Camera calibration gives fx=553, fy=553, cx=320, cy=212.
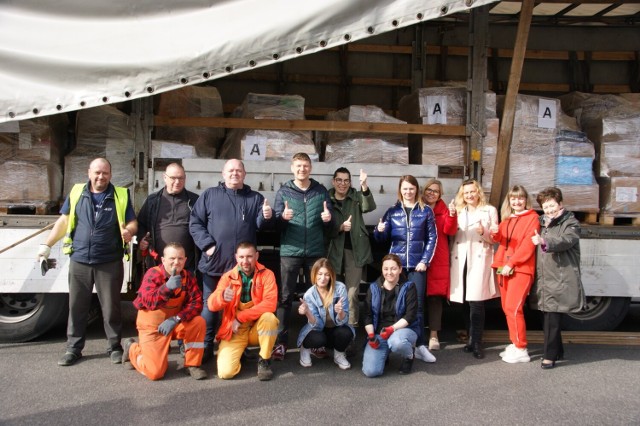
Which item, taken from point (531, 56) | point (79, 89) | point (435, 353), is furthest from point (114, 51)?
point (531, 56)

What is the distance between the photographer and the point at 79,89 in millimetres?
4355

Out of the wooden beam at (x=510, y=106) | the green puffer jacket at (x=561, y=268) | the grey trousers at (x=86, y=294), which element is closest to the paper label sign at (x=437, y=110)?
the wooden beam at (x=510, y=106)

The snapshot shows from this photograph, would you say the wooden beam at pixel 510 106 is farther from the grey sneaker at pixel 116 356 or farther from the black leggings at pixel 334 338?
the grey sneaker at pixel 116 356

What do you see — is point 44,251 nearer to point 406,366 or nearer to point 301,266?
point 301,266

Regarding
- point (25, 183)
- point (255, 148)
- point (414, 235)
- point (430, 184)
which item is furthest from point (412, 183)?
point (25, 183)

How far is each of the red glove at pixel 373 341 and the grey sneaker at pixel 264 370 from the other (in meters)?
0.83

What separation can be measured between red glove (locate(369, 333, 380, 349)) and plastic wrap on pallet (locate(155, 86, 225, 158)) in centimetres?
264

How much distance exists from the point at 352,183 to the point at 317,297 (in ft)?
4.36

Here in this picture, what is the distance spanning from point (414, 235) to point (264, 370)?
1.78m

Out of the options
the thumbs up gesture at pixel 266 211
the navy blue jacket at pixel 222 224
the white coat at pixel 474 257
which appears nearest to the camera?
the thumbs up gesture at pixel 266 211

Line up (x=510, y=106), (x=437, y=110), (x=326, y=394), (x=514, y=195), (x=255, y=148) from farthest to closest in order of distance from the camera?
(x=437, y=110), (x=255, y=148), (x=510, y=106), (x=514, y=195), (x=326, y=394)

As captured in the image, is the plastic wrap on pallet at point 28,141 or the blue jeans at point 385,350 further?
the plastic wrap on pallet at point 28,141

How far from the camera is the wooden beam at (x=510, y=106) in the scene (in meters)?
4.95

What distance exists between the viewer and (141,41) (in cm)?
432
